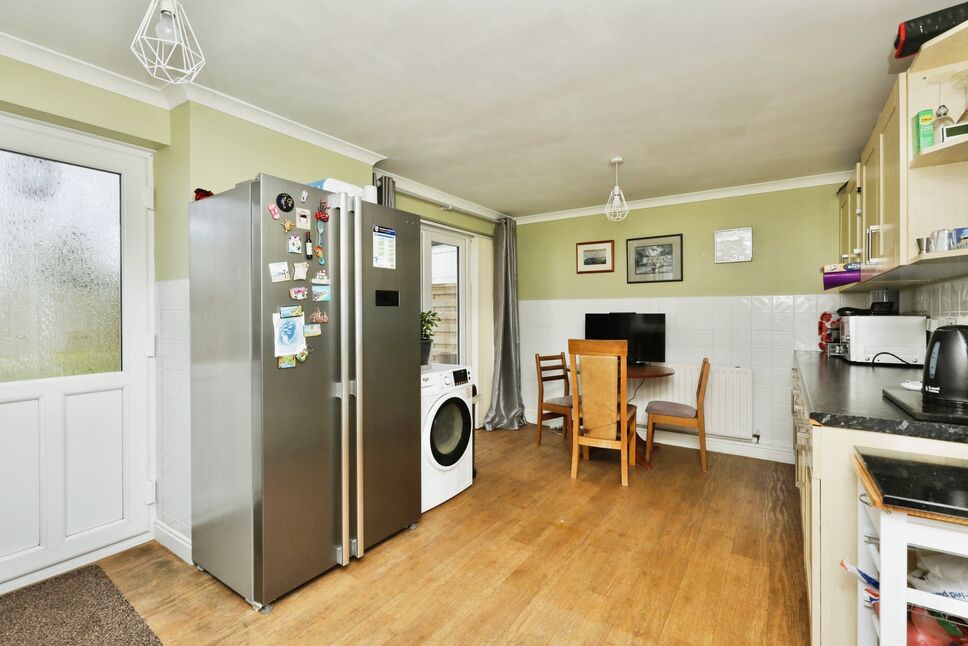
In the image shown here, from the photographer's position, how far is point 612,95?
2.29 meters

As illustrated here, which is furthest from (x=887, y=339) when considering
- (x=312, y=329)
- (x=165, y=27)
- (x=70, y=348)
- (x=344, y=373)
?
(x=70, y=348)

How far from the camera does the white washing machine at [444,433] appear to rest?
9.06 feet

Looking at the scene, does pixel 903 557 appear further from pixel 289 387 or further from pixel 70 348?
pixel 70 348

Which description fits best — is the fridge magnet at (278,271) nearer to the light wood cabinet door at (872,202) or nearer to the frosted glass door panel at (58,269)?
the frosted glass door panel at (58,269)

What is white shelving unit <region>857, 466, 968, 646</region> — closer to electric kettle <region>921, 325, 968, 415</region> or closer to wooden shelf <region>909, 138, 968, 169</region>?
electric kettle <region>921, 325, 968, 415</region>

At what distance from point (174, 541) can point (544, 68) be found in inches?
121

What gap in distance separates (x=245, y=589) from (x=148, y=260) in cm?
182

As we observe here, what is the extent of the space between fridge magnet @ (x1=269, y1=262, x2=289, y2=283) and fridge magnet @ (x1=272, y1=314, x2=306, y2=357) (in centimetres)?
16

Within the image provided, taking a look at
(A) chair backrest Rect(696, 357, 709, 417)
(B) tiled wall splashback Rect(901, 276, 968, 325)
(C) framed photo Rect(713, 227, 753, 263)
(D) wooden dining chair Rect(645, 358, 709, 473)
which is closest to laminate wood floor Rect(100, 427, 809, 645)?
(D) wooden dining chair Rect(645, 358, 709, 473)

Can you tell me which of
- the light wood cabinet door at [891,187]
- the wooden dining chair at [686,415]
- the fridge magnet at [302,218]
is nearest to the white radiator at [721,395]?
the wooden dining chair at [686,415]

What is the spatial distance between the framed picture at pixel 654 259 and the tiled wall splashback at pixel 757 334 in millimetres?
226

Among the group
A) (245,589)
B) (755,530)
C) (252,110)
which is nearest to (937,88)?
(755,530)

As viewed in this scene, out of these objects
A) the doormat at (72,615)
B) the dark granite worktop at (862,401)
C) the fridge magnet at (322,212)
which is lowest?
the doormat at (72,615)

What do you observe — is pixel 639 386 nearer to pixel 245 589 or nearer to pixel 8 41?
pixel 245 589
